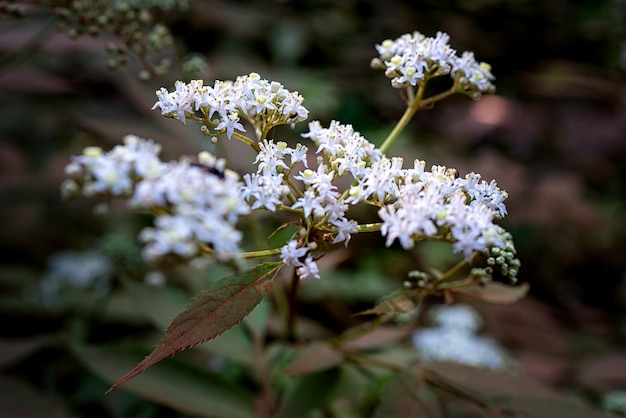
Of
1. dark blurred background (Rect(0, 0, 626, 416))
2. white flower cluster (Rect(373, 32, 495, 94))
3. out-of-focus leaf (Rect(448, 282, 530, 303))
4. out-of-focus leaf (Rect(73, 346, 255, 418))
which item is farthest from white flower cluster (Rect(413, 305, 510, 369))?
white flower cluster (Rect(373, 32, 495, 94))

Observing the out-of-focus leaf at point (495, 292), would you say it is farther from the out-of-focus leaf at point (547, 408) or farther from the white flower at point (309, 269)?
the white flower at point (309, 269)

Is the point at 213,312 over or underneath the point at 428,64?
underneath

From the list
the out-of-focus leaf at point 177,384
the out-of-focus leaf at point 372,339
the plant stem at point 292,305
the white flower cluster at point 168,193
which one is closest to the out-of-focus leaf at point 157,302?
the out-of-focus leaf at point 177,384

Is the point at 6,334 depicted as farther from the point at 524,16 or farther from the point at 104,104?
the point at 524,16

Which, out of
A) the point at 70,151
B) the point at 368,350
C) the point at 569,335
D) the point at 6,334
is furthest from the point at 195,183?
the point at 70,151

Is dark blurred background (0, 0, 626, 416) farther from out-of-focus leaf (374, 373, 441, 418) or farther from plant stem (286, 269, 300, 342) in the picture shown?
out-of-focus leaf (374, 373, 441, 418)

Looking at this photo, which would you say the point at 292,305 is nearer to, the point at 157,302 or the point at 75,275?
the point at 157,302

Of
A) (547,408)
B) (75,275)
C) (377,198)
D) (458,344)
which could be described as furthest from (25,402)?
(458,344)
